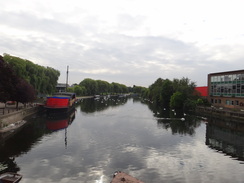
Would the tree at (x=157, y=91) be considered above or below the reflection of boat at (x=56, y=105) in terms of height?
above

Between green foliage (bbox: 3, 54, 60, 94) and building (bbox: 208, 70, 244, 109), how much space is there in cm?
6641

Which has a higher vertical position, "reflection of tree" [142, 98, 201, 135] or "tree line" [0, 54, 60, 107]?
"tree line" [0, 54, 60, 107]

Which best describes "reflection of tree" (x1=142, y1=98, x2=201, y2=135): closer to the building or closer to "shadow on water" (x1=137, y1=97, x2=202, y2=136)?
"shadow on water" (x1=137, y1=97, x2=202, y2=136)

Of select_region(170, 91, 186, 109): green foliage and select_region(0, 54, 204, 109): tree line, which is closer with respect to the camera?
select_region(0, 54, 204, 109): tree line

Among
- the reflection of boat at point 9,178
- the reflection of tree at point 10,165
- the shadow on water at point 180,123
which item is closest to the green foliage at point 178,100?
the shadow on water at point 180,123

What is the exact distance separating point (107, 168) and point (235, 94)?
6191cm

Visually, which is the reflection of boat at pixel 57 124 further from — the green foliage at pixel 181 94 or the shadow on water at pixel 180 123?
the green foliage at pixel 181 94

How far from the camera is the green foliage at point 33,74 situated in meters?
59.9

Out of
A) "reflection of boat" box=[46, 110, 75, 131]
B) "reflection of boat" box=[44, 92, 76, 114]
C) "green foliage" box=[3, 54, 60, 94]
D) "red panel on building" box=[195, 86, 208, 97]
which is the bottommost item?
"reflection of boat" box=[46, 110, 75, 131]

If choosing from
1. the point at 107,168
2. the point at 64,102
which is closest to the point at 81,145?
the point at 107,168

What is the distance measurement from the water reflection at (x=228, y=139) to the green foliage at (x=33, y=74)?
54378mm

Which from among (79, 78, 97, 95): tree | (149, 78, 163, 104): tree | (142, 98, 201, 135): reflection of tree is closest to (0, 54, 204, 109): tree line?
(149, 78, 163, 104): tree

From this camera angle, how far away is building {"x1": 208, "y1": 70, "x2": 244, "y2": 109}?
215 feet

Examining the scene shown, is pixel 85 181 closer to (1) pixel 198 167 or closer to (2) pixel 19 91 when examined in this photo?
(1) pixel 198 167
